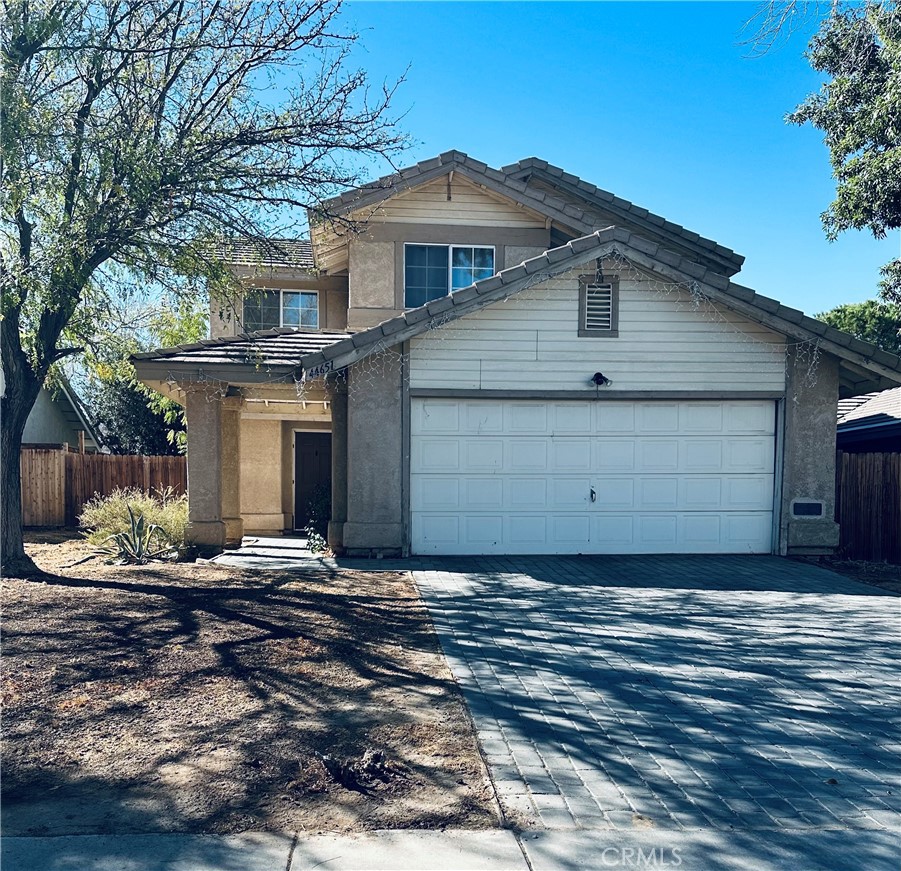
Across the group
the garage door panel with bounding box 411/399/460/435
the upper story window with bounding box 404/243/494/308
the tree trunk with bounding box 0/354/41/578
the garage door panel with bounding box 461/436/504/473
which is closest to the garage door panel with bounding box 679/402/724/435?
the garage door panel with bounding box 461/436/504/473

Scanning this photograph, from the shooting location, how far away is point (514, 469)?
38.4ft

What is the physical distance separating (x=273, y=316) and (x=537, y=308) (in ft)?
24.2

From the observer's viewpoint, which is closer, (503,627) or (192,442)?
(503,627)

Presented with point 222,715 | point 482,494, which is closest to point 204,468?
point 482,494

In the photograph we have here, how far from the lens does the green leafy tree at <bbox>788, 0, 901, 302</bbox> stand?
12742mm

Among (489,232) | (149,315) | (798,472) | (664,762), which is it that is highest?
(489,232)

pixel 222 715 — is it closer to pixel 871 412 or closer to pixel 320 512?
pixel 320 512

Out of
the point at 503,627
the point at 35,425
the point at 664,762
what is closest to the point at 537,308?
the point at 503,627

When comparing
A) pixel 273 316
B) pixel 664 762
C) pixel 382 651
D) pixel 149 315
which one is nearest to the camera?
pixel 664 762

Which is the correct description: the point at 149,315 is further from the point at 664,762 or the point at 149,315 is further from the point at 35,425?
the point at 35,425

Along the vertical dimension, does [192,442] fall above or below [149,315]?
below

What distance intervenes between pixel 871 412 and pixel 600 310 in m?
9.40

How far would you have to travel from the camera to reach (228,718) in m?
4.79

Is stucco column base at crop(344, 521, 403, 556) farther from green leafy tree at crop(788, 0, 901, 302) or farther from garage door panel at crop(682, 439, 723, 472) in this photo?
green leafy tree at crop(788, 0, 901, 302)
